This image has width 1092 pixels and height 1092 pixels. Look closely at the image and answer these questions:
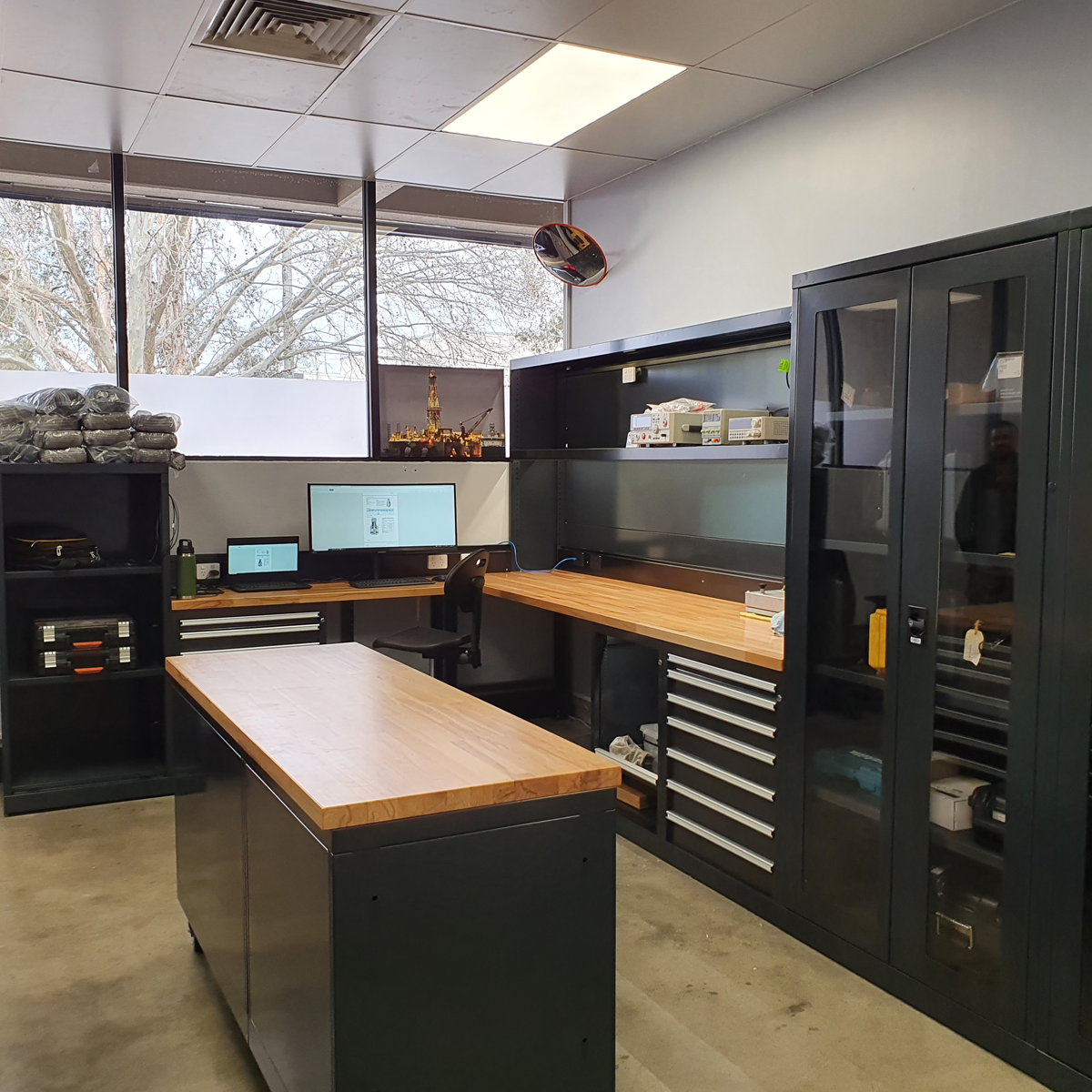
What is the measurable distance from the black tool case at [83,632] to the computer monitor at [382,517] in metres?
1.01

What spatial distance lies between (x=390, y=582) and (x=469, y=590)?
502 millimetres

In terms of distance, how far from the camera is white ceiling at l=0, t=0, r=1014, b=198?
10.3 ft

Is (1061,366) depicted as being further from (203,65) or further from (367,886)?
(203,65)

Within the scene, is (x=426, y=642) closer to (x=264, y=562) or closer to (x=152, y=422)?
(x=264, y=562)

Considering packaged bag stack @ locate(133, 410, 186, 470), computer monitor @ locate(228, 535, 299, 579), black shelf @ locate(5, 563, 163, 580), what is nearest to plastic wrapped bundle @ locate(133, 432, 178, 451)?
packaged bag stack @ locate(133, 410, 186, 470)

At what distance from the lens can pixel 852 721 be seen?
2910 millimetres

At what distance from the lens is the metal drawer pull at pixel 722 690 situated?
3182mm

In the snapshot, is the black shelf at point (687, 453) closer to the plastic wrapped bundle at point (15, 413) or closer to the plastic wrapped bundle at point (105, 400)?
the plastic wrapped bundle at point (105, 400)

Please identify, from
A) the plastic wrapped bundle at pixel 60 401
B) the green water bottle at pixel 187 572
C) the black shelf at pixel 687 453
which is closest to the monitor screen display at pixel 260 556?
the green water bottle at pixel 187 572

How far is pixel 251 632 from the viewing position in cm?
447

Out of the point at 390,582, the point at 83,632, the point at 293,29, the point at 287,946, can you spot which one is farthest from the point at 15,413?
the point at 287,946

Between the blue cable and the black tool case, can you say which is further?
the blue cable

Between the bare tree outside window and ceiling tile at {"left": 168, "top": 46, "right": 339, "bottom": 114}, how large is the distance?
44.3 inches

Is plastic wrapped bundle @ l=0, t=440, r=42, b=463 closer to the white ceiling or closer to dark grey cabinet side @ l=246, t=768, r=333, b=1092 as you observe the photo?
the white ceiling
